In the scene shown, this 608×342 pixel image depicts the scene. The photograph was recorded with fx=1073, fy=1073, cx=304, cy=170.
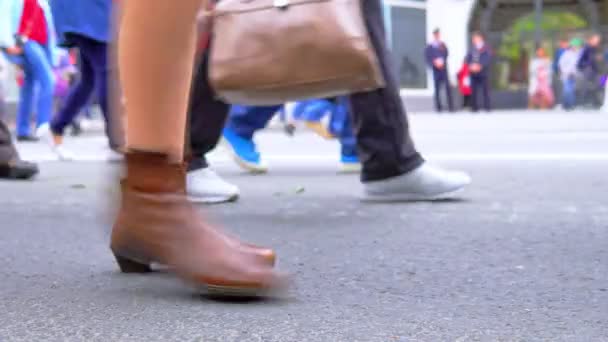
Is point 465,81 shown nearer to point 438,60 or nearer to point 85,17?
point 438,60

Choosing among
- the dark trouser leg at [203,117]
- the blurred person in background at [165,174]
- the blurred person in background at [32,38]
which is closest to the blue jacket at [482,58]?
the blurred person in background at [32,38]

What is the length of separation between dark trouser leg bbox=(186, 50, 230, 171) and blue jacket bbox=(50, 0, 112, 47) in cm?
99

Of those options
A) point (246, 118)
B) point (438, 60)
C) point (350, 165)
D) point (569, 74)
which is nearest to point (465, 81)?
point (438, 60)

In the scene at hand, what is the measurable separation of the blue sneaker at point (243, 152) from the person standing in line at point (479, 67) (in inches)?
696

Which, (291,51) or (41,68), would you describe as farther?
(41,68)

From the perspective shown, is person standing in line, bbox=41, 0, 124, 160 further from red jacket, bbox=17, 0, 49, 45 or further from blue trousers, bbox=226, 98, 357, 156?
red jacket, bbox=17, 0, 49, 45

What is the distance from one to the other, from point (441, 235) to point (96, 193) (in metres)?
1.87

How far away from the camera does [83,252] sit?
8.11ft

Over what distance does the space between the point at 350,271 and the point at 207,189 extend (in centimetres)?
156

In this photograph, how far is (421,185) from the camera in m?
3.64

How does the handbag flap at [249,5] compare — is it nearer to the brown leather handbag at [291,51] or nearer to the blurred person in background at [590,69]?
the brown leather handbag at [291,51]

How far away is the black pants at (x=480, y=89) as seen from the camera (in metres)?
22.8

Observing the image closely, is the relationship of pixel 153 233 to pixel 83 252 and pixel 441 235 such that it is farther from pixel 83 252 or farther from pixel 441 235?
pixel 441 235

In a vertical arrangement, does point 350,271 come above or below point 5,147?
above
